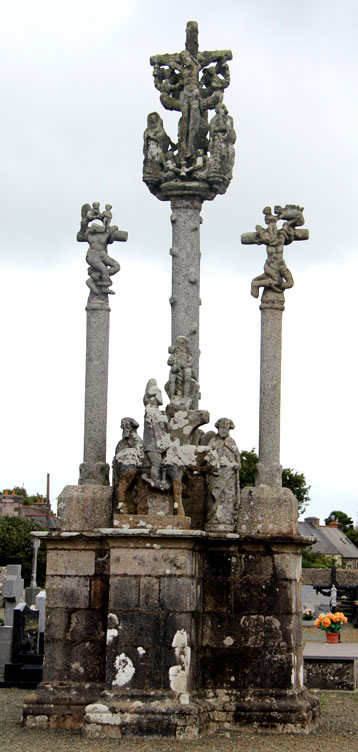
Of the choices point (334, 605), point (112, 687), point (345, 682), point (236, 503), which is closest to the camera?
point (112, 687)

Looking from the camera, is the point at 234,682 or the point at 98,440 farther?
the point at 98,440

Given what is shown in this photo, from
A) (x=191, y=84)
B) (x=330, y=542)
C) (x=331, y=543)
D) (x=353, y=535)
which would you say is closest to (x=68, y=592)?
(x=191, y=84)

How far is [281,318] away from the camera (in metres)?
13.7

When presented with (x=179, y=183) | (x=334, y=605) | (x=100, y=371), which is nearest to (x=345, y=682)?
(x=100, y=371)

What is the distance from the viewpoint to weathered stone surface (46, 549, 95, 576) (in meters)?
12.9

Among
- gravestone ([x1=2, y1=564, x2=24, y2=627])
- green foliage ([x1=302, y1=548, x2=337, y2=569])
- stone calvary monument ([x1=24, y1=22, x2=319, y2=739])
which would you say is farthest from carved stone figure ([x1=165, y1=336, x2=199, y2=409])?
green foliage ([x1=302, y1=548, x2=337, y2=569])

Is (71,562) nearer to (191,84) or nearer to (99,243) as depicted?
(99,243)

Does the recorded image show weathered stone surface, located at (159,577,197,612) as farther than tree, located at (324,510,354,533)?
No

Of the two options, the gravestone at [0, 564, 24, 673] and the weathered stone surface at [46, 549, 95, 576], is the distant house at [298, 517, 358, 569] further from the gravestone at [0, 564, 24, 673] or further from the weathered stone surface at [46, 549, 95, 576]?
the weathered stone surface at [46, 549, 95, 576]

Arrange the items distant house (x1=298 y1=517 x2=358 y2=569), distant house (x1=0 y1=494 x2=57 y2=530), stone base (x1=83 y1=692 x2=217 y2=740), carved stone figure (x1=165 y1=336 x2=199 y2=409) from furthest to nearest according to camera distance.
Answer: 1. distant house (x1=298 y1=517 x2=358 y2=569)
2. distant house (x1=0 y1=494 x2=57 y2=530)
3. carved stone figure (x1=165 y1=336 x2=199 y2=409)
4. stone base (x1=83 y1=692 x2=217 y2=740)

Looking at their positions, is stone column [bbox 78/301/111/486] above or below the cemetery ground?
above

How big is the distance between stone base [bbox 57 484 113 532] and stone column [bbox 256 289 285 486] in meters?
1.60

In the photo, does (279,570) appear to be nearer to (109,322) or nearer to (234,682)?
(234,682)

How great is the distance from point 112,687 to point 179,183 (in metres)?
5.43
